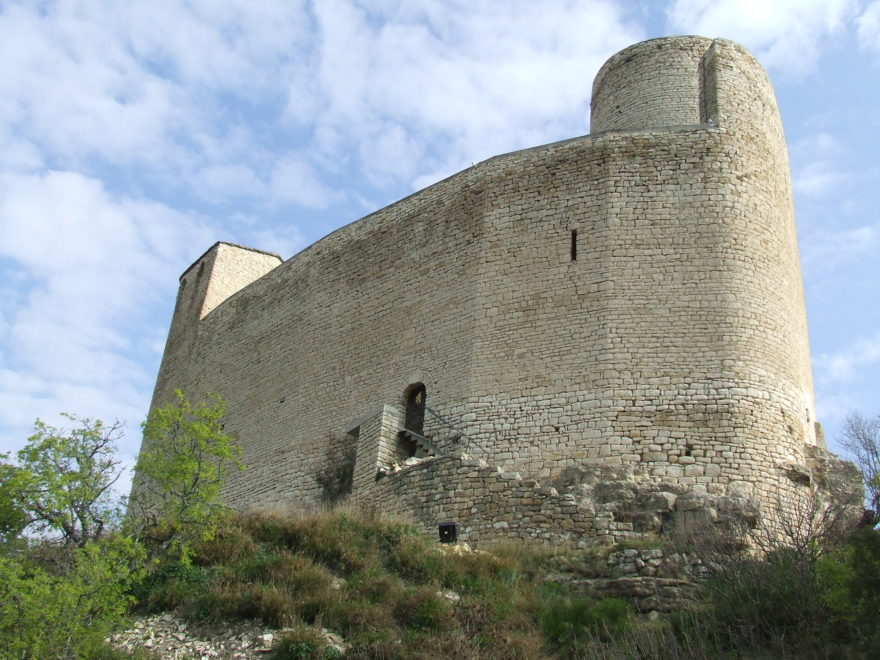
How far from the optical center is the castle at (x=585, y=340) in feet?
44.4

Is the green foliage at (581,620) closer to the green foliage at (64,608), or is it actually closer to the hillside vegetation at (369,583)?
the hillside vegetation at (369,583)

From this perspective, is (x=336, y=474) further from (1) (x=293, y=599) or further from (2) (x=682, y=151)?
(2) (x=682, y=151)

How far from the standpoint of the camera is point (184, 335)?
2678cm

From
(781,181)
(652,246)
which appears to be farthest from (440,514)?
(781,181)

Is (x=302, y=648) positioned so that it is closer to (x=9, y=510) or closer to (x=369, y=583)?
(x=369, y=583)

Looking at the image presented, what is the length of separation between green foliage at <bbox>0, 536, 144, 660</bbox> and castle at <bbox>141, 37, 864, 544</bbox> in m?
5.27

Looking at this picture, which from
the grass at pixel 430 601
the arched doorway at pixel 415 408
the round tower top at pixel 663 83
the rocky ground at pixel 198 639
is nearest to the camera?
the grass at pixel 430 601

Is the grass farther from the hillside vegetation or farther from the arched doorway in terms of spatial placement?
the arched doorway

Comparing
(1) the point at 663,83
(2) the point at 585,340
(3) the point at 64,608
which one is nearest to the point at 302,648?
(3) the point at 64,608

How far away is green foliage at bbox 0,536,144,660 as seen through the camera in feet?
28.9

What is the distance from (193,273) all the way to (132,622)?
20072 millimetres

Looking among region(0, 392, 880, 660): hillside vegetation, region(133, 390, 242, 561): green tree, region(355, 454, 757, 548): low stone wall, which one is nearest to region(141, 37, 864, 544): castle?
region(355, 454, 757, 548): low stone wall

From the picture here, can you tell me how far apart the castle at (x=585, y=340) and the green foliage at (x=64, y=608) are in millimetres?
5274

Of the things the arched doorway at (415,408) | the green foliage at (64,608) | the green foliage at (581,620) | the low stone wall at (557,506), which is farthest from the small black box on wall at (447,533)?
the green foliage at (64,608)
